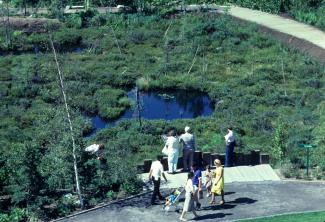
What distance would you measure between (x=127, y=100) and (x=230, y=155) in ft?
41.6

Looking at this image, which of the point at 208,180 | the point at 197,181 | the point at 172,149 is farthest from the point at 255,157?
the point at 197,181

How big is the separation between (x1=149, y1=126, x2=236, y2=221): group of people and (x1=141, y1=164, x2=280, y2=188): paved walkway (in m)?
0.47

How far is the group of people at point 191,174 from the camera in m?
22.5

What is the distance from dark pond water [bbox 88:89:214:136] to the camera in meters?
37.3

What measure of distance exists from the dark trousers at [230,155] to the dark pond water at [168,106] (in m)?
9.95

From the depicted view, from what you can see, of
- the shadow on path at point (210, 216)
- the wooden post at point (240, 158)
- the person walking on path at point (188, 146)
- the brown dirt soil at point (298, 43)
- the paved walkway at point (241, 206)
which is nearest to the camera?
the shadow on path at point (210, 216)

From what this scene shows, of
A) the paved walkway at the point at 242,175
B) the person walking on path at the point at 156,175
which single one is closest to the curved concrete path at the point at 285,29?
the paved walkway at the point at 242,175

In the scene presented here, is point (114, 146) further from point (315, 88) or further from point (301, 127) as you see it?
point (315, 88)

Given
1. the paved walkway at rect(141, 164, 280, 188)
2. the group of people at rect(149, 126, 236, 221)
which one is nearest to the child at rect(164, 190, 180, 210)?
the group of people at rect(149, 126, 236, 221)

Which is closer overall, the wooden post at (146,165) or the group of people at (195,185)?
the group of people at (195,185)

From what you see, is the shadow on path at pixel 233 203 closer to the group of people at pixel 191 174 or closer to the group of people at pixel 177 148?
the group of people at pixel 191 174

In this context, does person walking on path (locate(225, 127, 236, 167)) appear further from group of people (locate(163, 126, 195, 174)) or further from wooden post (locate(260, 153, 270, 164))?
group of people (locate(163, 126, 195, 174))

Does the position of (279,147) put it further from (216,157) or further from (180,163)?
(180,163)

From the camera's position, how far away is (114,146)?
1222 inches
